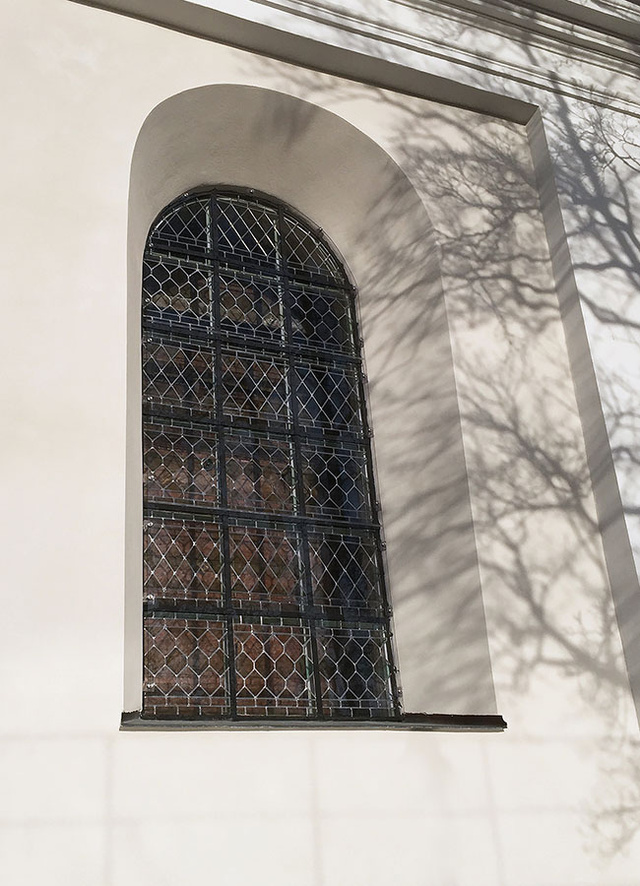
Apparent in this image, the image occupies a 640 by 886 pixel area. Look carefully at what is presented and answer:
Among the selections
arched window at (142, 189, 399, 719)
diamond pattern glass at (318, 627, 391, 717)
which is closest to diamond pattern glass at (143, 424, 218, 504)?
arched window at (142, 189, 399, 719)

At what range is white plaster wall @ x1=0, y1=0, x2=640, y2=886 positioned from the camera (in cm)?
406

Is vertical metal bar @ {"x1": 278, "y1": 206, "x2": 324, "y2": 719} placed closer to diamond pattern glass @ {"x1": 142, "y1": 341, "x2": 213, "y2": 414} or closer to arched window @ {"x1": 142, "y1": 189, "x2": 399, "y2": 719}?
arched window @ {"x1": 142, "y1": 189, "x2": 399, "y2": 719}

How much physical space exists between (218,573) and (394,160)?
257cm

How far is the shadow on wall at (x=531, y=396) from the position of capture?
16.8 ft

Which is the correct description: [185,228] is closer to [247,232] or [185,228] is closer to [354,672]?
[247,232]

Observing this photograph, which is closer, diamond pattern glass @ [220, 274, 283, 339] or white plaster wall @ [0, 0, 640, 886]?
white plaster wall @ [0, 0, 640, 886]

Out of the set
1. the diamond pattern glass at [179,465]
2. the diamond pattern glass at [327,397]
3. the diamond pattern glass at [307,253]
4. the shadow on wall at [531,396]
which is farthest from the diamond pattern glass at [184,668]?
the diamond pattern glass at [307,253]

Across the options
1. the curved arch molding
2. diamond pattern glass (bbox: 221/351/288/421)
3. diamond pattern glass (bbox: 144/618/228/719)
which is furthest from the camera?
diamond pattern glass (bbox: 221/351/288/421)

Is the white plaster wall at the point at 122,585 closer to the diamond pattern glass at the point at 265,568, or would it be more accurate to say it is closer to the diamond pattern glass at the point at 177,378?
the diamond pattern glass at the point at 177,378

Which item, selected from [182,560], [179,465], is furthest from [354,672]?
[179,465]

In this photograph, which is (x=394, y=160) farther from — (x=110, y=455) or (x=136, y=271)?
(x=110, y=455)

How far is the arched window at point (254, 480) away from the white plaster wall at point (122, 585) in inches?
28.3

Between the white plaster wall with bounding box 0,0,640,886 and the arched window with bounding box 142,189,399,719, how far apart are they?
0.72 meters

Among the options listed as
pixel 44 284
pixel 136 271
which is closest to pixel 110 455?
pixel 44 284
